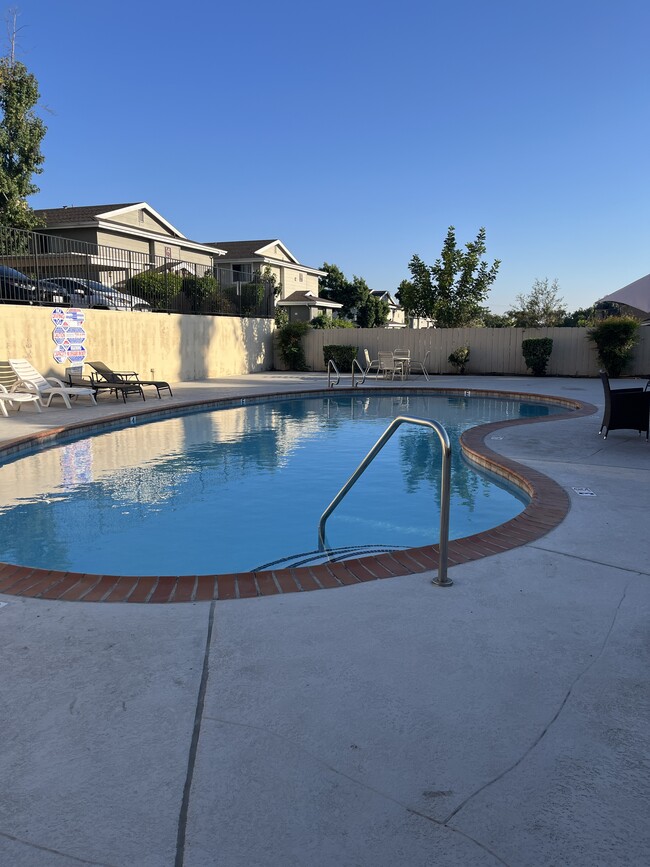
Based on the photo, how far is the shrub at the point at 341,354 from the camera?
22734 millimetres

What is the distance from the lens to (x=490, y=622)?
312cm

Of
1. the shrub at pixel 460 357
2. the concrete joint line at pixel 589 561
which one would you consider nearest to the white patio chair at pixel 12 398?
the concrete joint line at pixel 589 561

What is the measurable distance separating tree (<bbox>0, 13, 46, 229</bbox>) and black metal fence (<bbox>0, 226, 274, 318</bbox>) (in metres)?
7.96

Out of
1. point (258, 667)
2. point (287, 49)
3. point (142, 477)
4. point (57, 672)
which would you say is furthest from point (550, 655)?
point (287, 49)

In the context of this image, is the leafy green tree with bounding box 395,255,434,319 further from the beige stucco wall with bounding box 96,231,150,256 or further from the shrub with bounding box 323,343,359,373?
the beige stucco wall with bounding box 96,231,150,256

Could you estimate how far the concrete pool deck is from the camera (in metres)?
1.77

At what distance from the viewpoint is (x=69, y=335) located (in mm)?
14266

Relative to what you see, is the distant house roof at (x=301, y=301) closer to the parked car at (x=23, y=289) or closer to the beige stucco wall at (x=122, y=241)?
the beige stucco wall at (x=122, y=241)

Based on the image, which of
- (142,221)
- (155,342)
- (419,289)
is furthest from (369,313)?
(155,342)

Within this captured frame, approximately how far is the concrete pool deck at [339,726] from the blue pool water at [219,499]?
5.88 ft

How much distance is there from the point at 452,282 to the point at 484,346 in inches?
217

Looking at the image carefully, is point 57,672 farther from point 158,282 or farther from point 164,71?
point 164,71

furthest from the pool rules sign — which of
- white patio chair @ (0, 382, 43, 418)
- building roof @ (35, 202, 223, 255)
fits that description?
building roof @ (35, 202, 223, 255)

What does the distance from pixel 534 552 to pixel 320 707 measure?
7.50 feet
